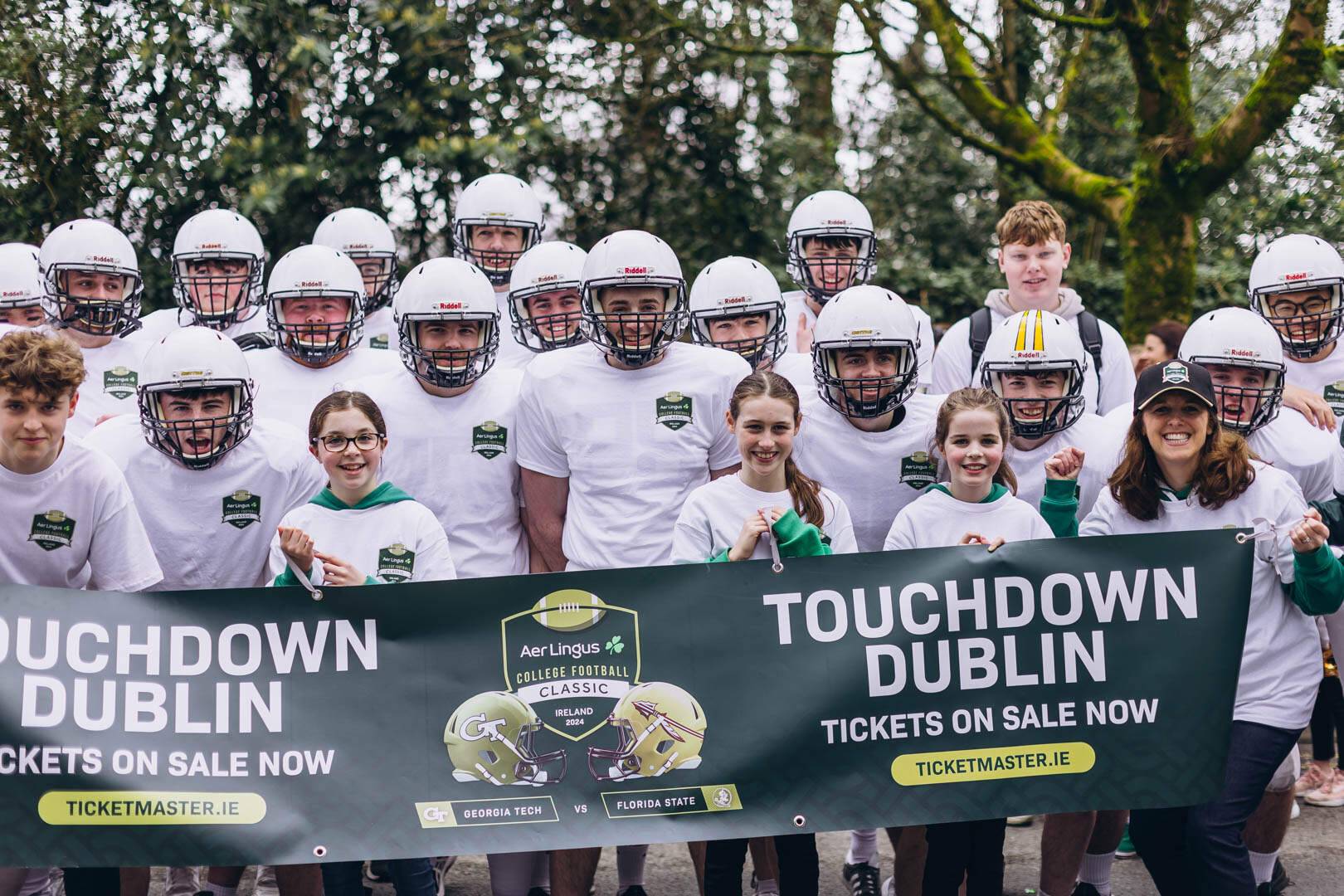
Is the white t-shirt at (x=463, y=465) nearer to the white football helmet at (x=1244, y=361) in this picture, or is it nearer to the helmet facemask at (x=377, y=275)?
the helmet facemask at (x=377, y=275)

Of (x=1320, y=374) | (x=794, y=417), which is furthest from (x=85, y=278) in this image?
(x=1320, y=374)

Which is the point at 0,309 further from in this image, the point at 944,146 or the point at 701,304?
the point at 944,146

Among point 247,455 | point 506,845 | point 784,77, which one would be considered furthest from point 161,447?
point 784,77

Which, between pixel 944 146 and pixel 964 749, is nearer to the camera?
pixel 964 749

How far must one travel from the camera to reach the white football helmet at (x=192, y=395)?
5359mm

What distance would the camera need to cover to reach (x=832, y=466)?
5578 millimetres

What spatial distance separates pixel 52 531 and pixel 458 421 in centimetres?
153

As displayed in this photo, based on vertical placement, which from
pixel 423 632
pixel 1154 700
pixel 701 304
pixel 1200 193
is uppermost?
pixel 1200 193

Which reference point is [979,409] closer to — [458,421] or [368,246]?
[458,421]

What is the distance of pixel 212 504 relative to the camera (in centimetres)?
546

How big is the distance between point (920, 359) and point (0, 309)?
4284 millimetres

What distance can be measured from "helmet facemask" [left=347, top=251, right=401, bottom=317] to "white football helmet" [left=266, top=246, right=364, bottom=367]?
40.7 inches

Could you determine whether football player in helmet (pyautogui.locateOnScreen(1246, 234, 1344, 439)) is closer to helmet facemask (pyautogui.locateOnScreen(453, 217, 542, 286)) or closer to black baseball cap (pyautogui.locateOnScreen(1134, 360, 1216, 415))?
black baseball cap (pyautogui.locateOnScreen(1134, 360, 1216, 415))

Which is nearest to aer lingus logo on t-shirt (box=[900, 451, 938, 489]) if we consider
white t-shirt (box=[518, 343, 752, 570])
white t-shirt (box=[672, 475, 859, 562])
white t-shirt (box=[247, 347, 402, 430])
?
white t-shirt (box=[672, 475, 859, 562])
